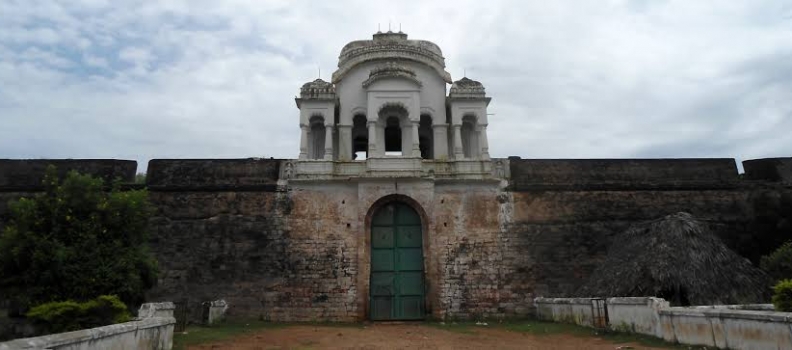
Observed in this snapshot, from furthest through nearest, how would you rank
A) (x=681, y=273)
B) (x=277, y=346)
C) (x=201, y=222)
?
(x=201, y=222), (x=681, y=273), (x=277, y=346)

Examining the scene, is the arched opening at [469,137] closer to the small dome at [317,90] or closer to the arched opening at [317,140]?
the small dome at [317,90]

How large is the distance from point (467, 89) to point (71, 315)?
1191 cm

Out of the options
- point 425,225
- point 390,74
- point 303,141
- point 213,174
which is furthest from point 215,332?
point 390,74

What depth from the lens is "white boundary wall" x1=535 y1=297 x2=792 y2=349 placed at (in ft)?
Answer: 18.7

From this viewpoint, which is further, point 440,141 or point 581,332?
point 440,141

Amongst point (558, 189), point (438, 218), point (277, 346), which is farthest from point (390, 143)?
point (277, 346)

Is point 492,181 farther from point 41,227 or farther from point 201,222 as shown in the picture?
point 41,227

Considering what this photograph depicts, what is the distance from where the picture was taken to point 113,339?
5.82m

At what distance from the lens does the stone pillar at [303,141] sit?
15227mm

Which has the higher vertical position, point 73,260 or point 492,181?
point 492,181

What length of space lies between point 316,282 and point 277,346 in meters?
5.17

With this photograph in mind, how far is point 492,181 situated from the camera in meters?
14.8

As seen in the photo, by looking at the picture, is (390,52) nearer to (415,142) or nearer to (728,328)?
(415,142)

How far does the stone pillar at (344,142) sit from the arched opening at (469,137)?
363 centimetres
